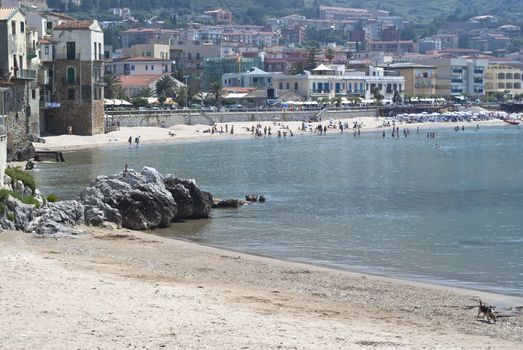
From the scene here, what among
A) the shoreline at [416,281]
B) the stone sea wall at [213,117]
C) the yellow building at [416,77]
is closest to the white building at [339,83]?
the yellow building at [416,77]

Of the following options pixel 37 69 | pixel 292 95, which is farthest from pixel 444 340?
pixel 292 95

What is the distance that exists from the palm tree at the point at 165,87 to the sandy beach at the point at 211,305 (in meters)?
81.9

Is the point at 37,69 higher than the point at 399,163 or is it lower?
higher

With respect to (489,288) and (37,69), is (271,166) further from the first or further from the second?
(489,288)

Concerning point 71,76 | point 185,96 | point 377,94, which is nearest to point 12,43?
point 71,76

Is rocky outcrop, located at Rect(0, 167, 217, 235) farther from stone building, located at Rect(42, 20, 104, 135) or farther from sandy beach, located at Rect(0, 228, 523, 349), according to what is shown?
stone building, located at Rect(42, 20, 104, 135)

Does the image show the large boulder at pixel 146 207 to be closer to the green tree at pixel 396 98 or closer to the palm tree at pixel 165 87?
the palm tree at pixel 165 87

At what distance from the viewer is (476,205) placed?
45.1 meters

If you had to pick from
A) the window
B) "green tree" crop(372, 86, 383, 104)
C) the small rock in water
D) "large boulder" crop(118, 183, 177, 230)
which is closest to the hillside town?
the window

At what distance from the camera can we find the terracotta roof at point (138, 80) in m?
118

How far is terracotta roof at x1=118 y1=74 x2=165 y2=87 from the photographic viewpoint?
118m

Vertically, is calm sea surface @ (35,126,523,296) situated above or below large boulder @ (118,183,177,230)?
below

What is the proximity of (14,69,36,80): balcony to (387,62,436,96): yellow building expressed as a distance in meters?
85.3

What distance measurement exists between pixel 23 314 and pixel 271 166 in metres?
45.7
